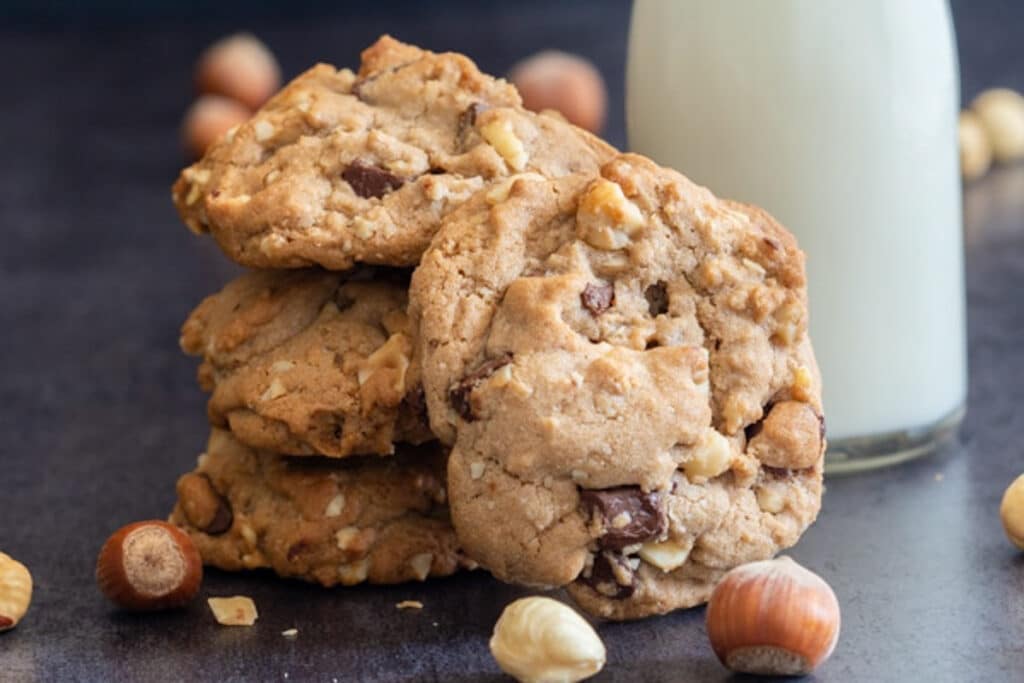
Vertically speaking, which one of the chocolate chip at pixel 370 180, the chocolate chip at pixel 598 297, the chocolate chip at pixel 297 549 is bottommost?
the chocolate chip at pixel 297 549

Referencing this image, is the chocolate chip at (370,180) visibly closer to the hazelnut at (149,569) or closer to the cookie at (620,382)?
the cookie at (620,382)

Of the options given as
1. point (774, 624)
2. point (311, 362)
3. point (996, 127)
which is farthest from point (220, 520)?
point (996, 127)

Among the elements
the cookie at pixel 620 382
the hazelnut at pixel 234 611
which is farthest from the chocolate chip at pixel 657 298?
the hazelnut at pixel 234 611

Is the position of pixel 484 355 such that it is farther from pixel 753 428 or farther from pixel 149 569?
pixel 149 569

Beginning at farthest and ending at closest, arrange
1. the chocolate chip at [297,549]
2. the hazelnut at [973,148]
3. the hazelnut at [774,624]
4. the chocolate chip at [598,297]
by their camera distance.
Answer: the hazelnut at [973,148] < the chocolate chip at [297,549] < the chocolate chip at [598,297] < the hazelnut at [774,624]

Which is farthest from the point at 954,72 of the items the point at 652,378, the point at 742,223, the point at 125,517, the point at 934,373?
the point at 125,517

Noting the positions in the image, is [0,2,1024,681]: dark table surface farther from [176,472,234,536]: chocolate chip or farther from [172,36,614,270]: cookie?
[172,36,614,270]: cookie
